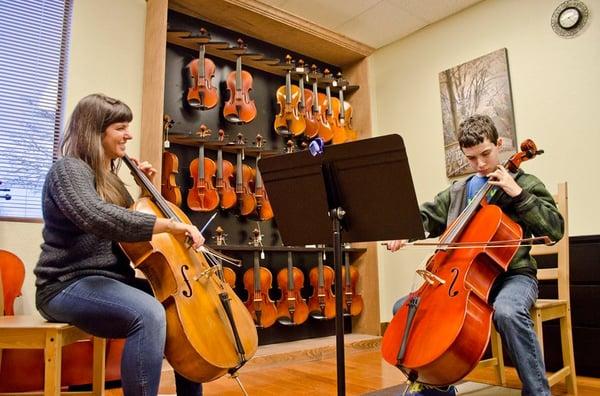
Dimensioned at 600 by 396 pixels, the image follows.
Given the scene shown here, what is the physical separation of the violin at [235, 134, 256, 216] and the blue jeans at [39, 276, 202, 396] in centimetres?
177

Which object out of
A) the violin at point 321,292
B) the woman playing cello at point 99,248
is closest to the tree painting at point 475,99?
the violin at point 321,292

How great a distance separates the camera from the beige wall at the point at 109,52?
2.83 metres

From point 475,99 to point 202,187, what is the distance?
87.3 inches

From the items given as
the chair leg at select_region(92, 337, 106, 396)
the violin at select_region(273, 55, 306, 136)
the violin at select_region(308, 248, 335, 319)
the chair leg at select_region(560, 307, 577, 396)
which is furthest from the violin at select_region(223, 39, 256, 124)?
the chair leg at select_region(560, 307, 577, 396)

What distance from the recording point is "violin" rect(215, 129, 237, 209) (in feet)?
10.6

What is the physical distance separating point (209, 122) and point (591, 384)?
9.69 feet

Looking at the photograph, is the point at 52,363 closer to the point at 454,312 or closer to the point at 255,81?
the point at 454,312

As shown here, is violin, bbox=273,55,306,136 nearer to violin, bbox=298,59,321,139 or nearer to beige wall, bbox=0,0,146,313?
violin, bbox=298,59,321,139

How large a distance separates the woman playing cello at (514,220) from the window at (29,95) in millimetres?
2066

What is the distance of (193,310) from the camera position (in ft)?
5.09

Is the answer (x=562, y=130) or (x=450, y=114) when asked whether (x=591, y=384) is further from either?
(x=450, y=114)

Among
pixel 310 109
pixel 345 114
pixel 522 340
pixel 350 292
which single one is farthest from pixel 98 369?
pixel 345 114

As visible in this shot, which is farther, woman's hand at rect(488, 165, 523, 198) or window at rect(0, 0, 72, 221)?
window at rect(0, 0, 72, 221)

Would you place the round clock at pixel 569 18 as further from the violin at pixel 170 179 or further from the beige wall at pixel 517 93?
the violin at pixel 170 179
